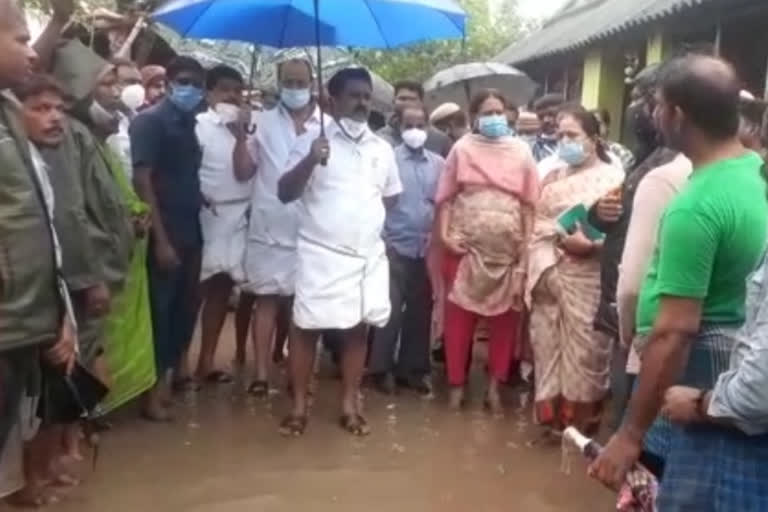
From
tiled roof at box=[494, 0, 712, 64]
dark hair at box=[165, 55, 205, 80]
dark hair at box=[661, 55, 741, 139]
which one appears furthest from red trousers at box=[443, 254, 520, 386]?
tiled roof at box=[494, 0, 712, 64]

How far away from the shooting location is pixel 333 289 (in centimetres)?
594

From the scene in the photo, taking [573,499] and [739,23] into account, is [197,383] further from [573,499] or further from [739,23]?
[739,23]

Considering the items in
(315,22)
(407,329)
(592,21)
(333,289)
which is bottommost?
(407,329)

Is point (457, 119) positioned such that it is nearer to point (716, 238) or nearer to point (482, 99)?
point (482, 99)

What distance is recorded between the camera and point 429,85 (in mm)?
11836

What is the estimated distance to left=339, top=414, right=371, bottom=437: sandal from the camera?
6.03m

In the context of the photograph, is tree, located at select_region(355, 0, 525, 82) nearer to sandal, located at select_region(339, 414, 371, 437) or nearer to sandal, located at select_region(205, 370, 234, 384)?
sandal, located at select_region(205, 370, 234, 384)

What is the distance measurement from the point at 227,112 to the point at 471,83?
5.35m

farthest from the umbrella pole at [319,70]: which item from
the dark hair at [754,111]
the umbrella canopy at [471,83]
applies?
the umbrella canopy at [471,83]

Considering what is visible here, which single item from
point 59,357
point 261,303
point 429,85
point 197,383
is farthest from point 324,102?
point 429,85

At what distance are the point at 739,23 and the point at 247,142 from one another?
514cm

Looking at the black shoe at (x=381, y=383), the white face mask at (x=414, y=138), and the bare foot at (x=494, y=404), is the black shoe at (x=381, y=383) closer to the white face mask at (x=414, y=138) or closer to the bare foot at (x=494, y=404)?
the bare foot at (x=494, y=404)

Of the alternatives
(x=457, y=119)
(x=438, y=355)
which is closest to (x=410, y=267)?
(x=438, y=355)

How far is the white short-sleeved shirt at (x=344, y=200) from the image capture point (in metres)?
5.96
